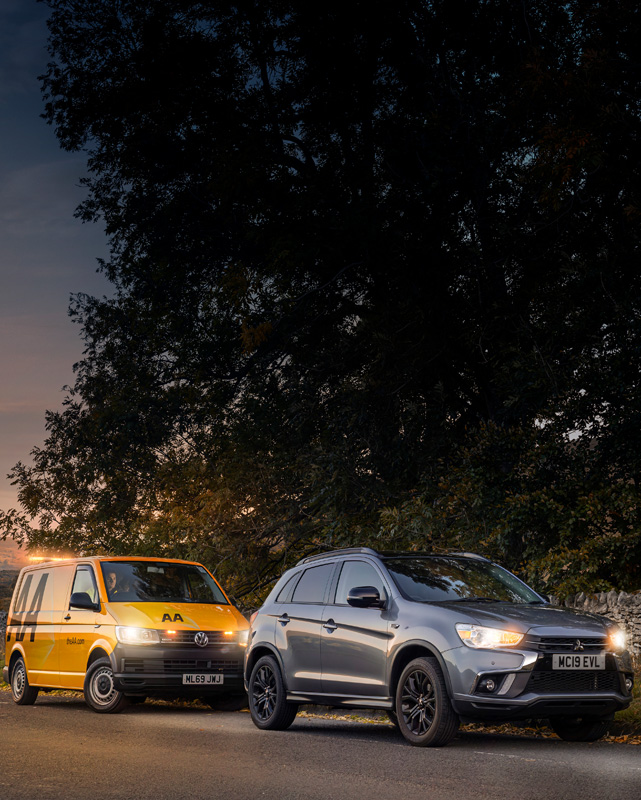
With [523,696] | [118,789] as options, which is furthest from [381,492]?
[118,789]

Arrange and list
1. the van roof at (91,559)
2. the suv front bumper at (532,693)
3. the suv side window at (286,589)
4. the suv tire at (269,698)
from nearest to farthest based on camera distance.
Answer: the suv front bumper at (532,693)
the suv tire at (269,698)
the suv side window at (286,589)
the van roof at (91,559)

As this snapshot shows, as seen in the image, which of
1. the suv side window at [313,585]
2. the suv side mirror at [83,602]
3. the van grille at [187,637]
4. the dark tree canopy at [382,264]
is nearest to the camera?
the suv side window at [313,585]

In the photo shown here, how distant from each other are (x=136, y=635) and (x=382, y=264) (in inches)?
358

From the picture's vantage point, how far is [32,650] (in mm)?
15438

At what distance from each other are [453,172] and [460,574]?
10096 millimetres

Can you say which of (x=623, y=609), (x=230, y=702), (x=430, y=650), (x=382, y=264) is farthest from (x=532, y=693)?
(x=382, y=264)

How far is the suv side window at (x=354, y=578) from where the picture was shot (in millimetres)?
10625

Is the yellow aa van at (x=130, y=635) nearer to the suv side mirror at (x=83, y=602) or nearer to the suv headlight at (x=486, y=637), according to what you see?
the suv side mirror at (x=83, y=602)

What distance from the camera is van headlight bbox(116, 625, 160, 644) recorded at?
13.4 metres

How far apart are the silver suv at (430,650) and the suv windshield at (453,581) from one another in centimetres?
1

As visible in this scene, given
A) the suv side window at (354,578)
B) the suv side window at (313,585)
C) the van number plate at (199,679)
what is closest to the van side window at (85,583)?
the van number plate at (199,679)

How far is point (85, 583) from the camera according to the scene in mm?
14625

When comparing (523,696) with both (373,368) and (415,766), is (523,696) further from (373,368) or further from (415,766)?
(373,368)

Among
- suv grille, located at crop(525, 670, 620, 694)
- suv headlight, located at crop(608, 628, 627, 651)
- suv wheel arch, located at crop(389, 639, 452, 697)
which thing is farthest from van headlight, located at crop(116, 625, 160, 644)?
suv headlight, located at crop(608, 628, 627, 651)
